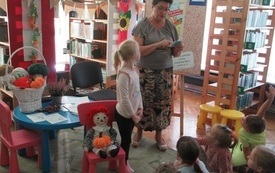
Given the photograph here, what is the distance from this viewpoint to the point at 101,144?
194 cm

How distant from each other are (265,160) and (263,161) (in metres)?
0.01

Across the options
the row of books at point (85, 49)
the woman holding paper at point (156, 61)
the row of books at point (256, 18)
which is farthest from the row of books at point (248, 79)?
the row of books at point (85, 49)

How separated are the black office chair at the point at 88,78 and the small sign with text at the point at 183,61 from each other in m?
0.80

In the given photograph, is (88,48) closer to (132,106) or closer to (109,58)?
(109,58)

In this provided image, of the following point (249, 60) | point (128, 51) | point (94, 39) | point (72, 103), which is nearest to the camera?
point (128, 51)

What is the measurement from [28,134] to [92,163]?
0.71m

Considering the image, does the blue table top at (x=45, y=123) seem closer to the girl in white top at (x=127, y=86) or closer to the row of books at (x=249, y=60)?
the girl in white top at (x=127, y=86)

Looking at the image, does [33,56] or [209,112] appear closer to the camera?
[33,56]

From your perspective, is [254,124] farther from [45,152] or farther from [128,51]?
[45,152]

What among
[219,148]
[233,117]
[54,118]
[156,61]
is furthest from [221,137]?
[233,117]

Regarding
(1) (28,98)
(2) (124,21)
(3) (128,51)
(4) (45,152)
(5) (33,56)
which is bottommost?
(4) (45,152)

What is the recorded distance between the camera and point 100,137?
1.99m

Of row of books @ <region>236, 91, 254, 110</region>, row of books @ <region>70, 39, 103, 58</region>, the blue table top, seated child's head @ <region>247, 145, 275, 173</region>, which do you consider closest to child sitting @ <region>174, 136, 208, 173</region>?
seated child's head @ <region>247, 145, 275, 173</region>

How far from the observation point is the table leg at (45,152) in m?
2.19
